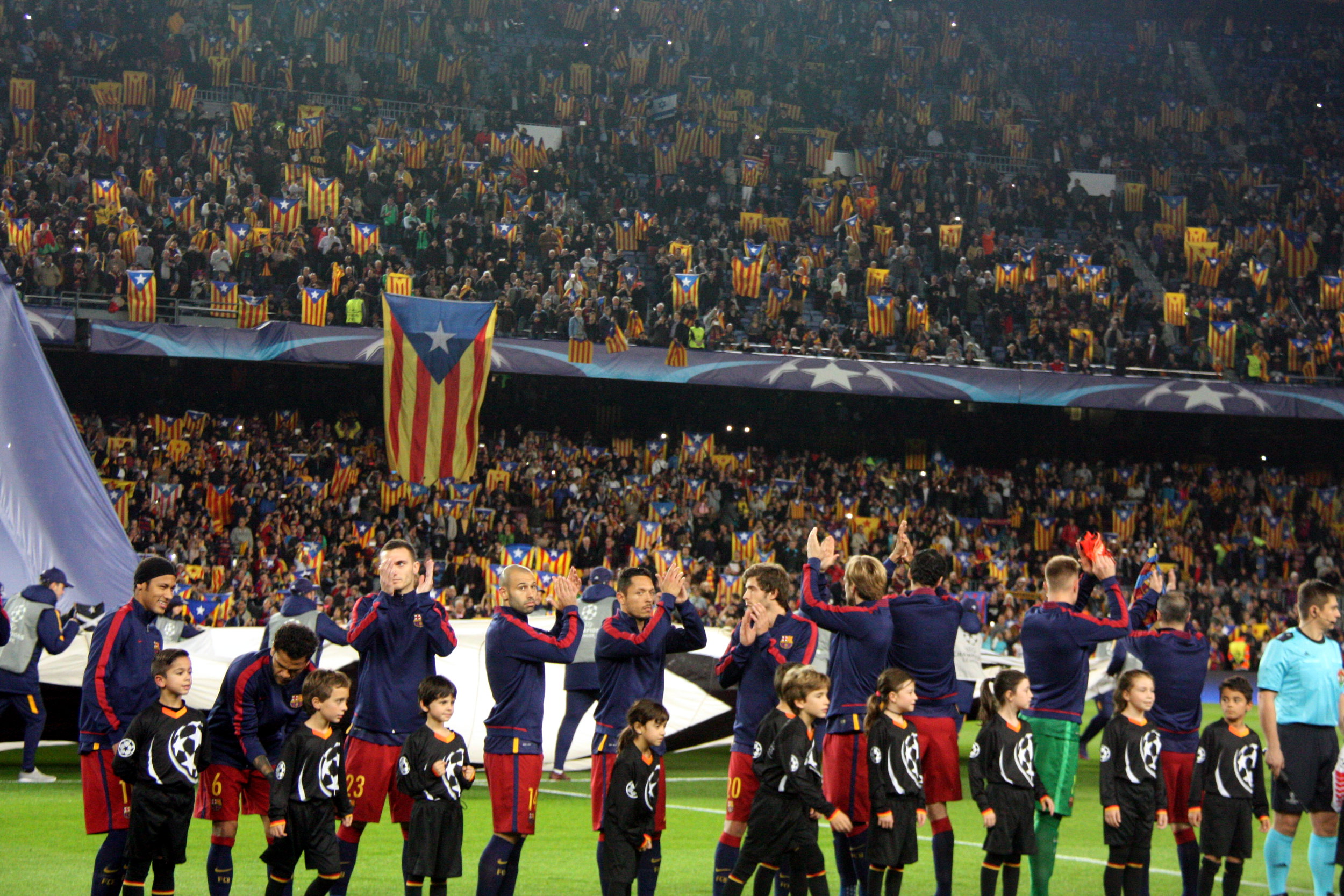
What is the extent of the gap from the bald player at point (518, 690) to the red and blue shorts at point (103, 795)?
1.76 m

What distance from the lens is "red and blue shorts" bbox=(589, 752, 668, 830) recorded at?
7.25m

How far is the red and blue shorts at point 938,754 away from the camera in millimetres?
8234

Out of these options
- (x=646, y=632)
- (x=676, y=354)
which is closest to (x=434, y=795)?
(x=646, y=632)

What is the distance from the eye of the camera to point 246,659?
24.4ft

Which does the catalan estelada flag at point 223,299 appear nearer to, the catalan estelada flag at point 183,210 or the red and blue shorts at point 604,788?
the catalan estelada flag at point 183,210

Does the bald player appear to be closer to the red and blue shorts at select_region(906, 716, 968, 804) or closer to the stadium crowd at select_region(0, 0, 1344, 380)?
the red and blue shorts at select_region(906, 716, 968, 804)

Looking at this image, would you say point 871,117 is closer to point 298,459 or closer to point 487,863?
point 298,459

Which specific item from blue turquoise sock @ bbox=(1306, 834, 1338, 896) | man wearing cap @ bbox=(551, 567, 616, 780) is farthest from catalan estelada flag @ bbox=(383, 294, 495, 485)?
blue turquoise sock @ bbox=(1306, 834, 1338, 896)

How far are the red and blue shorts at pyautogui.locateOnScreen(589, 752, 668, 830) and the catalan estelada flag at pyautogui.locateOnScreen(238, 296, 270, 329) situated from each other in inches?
781

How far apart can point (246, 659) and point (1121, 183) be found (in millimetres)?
34831

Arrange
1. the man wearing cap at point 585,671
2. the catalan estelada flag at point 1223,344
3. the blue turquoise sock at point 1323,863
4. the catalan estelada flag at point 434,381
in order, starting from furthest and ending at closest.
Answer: the catalan estelada flag at point 1223,344
the catalan estelada flag at point 434,381
the man wearing cap at point 585,671
the blue turquoise sock at point 1323,863

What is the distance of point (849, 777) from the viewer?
7.93 meters

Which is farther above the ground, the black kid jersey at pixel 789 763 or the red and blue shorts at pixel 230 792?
the black kid jersey at pixel 789 763

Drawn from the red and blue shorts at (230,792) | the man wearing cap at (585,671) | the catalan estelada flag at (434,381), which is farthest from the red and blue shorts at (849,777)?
the catalan estelada flag at (434,381)
